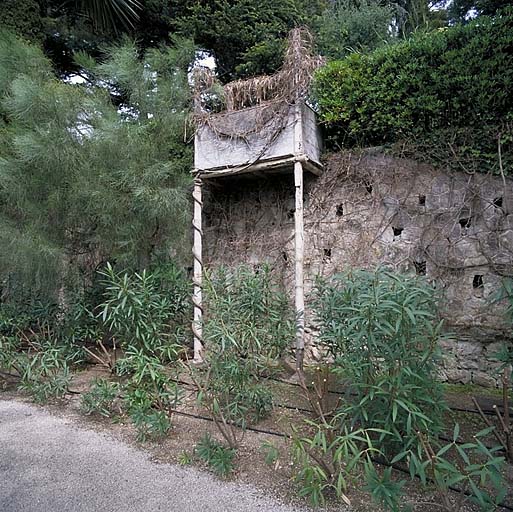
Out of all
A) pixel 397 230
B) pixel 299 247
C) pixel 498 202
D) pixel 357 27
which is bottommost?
pixel 299 247

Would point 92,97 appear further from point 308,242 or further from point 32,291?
point 308,242

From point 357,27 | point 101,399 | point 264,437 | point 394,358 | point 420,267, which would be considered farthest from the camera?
point 357,27

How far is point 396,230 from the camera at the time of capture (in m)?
3.85

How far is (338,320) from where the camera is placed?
7.57 ft

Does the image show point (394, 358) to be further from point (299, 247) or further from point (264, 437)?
point (299, 247)

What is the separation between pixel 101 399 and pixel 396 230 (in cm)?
304

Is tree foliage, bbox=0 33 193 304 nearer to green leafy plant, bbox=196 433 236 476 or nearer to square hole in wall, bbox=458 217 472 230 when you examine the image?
green leafy plant, bbox=196 433 236 476

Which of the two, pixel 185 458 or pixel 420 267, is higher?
pixel 420 267

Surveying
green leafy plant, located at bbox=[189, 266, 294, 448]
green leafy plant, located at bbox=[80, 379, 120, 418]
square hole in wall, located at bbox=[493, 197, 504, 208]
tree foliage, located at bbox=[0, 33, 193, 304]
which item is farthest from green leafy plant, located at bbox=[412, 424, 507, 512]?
tree foliage, located at bbox=[0, 33, 193, 304]

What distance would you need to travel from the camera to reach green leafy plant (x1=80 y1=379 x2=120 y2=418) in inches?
112

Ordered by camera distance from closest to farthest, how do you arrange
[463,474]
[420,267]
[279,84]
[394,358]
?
[463,474] < [394,358] < [420,267] < [279,84]

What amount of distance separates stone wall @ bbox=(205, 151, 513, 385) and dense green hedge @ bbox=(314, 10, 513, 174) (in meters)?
0.30

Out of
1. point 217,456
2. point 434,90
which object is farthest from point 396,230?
point 217,456

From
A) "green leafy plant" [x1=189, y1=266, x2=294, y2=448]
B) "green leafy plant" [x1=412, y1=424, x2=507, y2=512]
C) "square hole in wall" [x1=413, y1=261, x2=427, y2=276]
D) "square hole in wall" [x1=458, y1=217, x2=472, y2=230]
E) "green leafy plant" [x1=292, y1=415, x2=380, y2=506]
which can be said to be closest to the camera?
"green leafy plant" [x1=412, y1=424, x2=507, y2=512]
